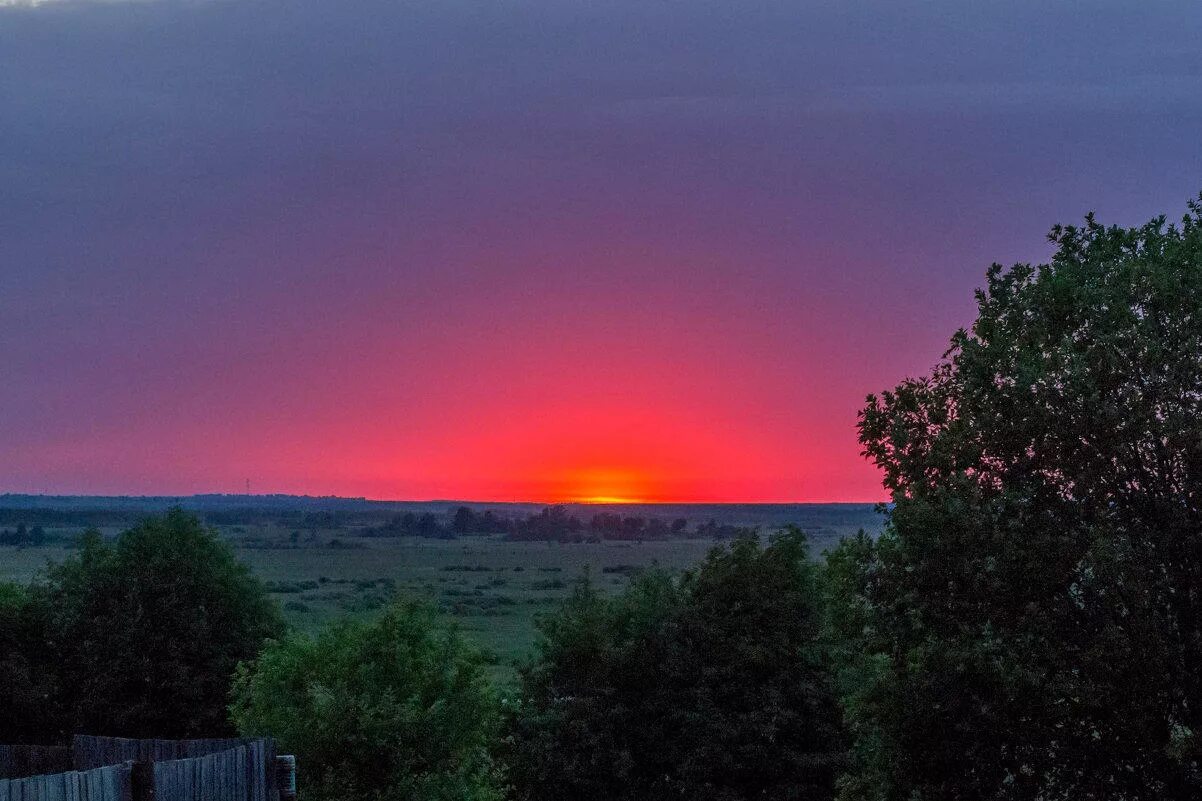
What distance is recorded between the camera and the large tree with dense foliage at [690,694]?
46.5 m

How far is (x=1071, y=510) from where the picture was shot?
87.4ft

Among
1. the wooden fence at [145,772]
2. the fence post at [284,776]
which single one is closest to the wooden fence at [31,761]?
the wooden fence at [145,772]

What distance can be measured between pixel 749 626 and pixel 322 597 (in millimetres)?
127809

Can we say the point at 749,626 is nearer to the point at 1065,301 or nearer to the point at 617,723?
the point at 617,723

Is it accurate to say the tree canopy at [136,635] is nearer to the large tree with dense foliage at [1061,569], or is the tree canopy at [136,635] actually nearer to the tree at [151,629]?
the tree at [151,629]

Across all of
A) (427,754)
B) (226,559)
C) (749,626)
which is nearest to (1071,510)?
(427,754)

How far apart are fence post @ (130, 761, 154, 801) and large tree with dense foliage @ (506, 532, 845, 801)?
33.6m

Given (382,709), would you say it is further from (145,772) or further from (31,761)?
(145,772)

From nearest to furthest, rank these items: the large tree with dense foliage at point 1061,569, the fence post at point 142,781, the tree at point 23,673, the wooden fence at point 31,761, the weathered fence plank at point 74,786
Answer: the weathered fence plank at point 74,786 < the fence post at point 142,781 < the wooden fence at point 31,761 < the large tree with dense foliage at point 1061,569 < the tree at point 23,673

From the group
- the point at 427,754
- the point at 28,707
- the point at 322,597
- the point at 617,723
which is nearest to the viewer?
the point at 427,754

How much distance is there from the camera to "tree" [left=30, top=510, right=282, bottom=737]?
2135 inches

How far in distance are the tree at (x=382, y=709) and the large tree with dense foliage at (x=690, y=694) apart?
6.30m

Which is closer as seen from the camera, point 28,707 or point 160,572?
point 28,707

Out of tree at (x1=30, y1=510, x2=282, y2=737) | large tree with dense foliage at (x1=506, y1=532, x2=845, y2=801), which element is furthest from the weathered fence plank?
tree at (x1=30, y1=510, x2=282, y2=737)
